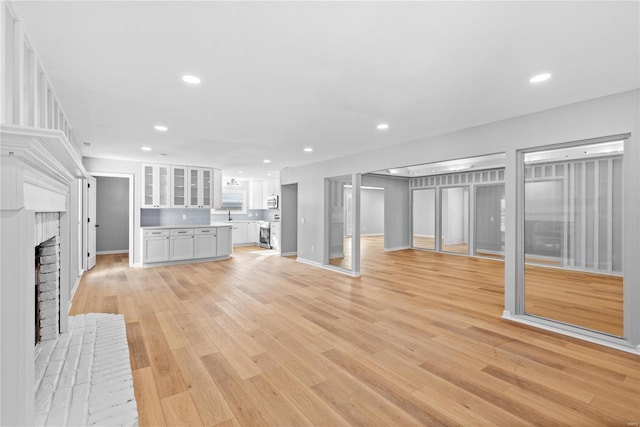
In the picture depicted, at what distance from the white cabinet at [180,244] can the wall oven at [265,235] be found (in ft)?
9.52

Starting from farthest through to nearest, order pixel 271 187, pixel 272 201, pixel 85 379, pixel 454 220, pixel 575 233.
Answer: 1. pixel 271 187
2. pixel 272 201
3. pixel 454 220
4. pixel 575 233
5. pixel 85 379

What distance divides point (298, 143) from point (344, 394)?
155 inches

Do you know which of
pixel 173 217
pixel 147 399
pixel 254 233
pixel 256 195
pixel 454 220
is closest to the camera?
pixel 147 399

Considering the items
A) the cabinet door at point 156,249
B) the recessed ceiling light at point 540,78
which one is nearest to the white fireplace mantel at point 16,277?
the recessed ceiling light at point 540,78

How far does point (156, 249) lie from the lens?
22.3ft

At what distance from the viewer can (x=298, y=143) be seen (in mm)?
5105

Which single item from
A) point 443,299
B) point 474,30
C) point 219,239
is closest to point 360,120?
point 474,30

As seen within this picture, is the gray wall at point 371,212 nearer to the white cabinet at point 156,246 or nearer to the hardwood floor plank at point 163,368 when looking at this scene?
the white cabinet at point 156,246

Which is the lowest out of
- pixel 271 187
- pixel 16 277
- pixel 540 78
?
pixel 16 277

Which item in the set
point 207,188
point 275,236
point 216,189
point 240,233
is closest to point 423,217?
point 275,236

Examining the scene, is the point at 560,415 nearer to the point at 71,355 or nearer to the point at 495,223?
the point at 71,355

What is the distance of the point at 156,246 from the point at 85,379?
16.2 ft

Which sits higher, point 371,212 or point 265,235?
point 371,212

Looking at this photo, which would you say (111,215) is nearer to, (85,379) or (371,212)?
(85,379)
